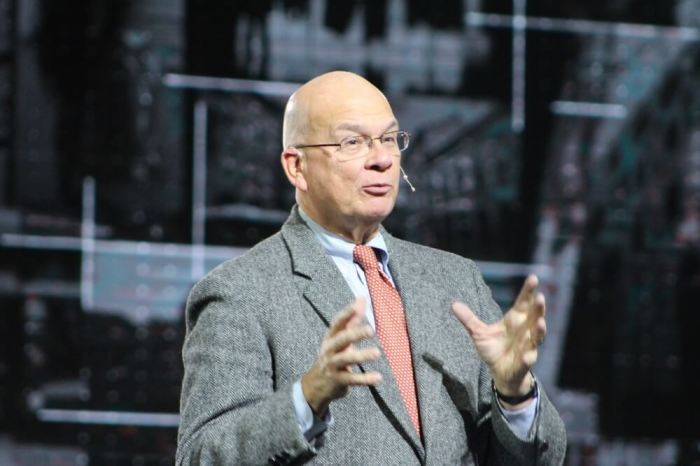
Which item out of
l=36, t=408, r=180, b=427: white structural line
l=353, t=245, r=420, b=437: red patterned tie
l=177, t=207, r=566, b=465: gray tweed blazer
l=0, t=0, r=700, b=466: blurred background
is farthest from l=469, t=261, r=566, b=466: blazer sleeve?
l=0, t=0, r=700, b=466: blurred background

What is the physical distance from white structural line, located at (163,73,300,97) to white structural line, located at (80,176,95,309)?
0.39 m

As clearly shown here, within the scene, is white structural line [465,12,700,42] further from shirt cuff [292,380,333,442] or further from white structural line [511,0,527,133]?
shirt cuff [292,380,333,442]

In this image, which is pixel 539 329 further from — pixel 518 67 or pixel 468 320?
pixel 518 67

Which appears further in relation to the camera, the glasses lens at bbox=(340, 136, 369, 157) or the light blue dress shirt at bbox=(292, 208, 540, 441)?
the glasses lens at bbox=(340, 136, 369, 157)

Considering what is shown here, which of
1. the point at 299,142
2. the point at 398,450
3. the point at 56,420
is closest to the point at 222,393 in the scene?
the point at 398,450

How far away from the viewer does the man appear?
A: 180 cm

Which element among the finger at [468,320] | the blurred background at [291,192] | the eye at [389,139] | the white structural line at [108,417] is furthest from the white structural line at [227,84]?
the finger at [468,320]

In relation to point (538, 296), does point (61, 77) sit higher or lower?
higher

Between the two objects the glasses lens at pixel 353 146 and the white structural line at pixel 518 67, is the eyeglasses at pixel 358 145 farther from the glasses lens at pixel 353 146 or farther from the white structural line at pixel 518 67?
the white structural line at pixel 518 67

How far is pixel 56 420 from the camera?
11.7ft

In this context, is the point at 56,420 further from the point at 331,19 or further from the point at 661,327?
the point at 661,327

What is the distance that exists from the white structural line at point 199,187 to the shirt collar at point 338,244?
1.64 metres

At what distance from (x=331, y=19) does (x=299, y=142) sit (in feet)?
6.00

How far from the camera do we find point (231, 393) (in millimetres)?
1866
